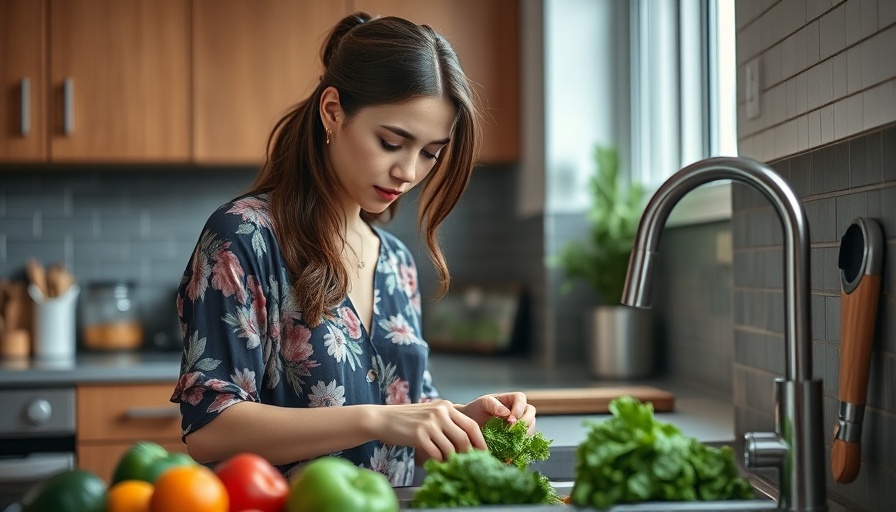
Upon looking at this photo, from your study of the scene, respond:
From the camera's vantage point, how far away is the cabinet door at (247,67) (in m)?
3.28

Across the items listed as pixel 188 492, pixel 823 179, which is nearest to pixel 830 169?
pixel 823 179

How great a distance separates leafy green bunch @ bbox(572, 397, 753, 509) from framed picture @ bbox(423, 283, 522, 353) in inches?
90.7

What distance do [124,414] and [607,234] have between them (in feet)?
4.71

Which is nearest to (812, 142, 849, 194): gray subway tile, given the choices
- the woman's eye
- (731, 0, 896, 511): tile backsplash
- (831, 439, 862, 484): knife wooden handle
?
(731, 0, 896, 511): tile backsplash

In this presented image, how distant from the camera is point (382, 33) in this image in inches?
64.4

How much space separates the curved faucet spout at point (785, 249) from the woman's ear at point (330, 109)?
0.65m

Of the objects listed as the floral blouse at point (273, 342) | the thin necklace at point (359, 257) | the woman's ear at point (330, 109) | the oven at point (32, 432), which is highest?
the woman's ear at point (330, 109)

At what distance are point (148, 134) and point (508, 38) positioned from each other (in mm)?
1198

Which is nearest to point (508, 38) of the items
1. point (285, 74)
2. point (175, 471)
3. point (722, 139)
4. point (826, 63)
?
point (285, 74)

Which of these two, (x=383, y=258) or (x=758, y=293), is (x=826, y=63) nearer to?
(x=758, y=293)

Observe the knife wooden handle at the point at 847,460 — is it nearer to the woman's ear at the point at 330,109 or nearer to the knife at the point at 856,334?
the knife at the point at 856,334

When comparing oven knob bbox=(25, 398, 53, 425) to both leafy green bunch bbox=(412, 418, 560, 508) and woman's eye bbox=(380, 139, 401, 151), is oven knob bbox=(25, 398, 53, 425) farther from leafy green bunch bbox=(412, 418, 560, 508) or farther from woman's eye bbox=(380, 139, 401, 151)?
leafy green bunch bbox=(412, 418, 560, 508)

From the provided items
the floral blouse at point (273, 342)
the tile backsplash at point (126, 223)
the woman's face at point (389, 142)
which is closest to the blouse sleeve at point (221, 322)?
the floral blouse at point (273, 342)

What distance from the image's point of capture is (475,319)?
347cm
